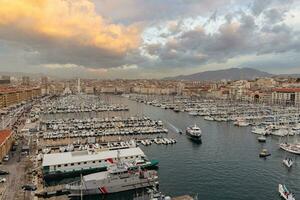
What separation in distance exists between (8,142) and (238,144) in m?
24.4

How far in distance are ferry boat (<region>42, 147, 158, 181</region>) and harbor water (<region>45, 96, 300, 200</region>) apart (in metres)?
2.31

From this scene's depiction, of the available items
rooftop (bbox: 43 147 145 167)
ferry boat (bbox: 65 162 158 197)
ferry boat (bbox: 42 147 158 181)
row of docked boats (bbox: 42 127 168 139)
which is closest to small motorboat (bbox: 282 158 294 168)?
ferry boat (bbox: 42 147 158 181)

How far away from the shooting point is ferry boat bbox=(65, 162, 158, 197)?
65.3 ft

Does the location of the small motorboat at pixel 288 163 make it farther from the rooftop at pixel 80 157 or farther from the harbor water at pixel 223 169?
the rooftop at pixel 80 157

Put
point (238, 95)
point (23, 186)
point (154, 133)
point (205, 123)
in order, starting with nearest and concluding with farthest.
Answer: point (23, 186) < point (154, 133) < point (205, 123) < point (238, 95)

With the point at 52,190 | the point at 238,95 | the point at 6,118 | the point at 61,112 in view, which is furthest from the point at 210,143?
the point at 238,95

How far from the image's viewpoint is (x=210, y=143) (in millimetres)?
35750

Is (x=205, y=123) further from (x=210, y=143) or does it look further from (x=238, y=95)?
(x=238, y=95)

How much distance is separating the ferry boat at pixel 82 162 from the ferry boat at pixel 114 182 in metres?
1.37

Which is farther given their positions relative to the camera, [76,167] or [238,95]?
[238,95]

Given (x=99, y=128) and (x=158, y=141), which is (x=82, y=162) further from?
(x=99, y=128)

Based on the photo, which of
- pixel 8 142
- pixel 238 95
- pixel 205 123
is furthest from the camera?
pixel 238 95

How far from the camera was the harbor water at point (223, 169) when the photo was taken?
67.9 ft

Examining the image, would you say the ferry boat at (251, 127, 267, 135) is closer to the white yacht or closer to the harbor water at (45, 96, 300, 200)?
the white yacht
